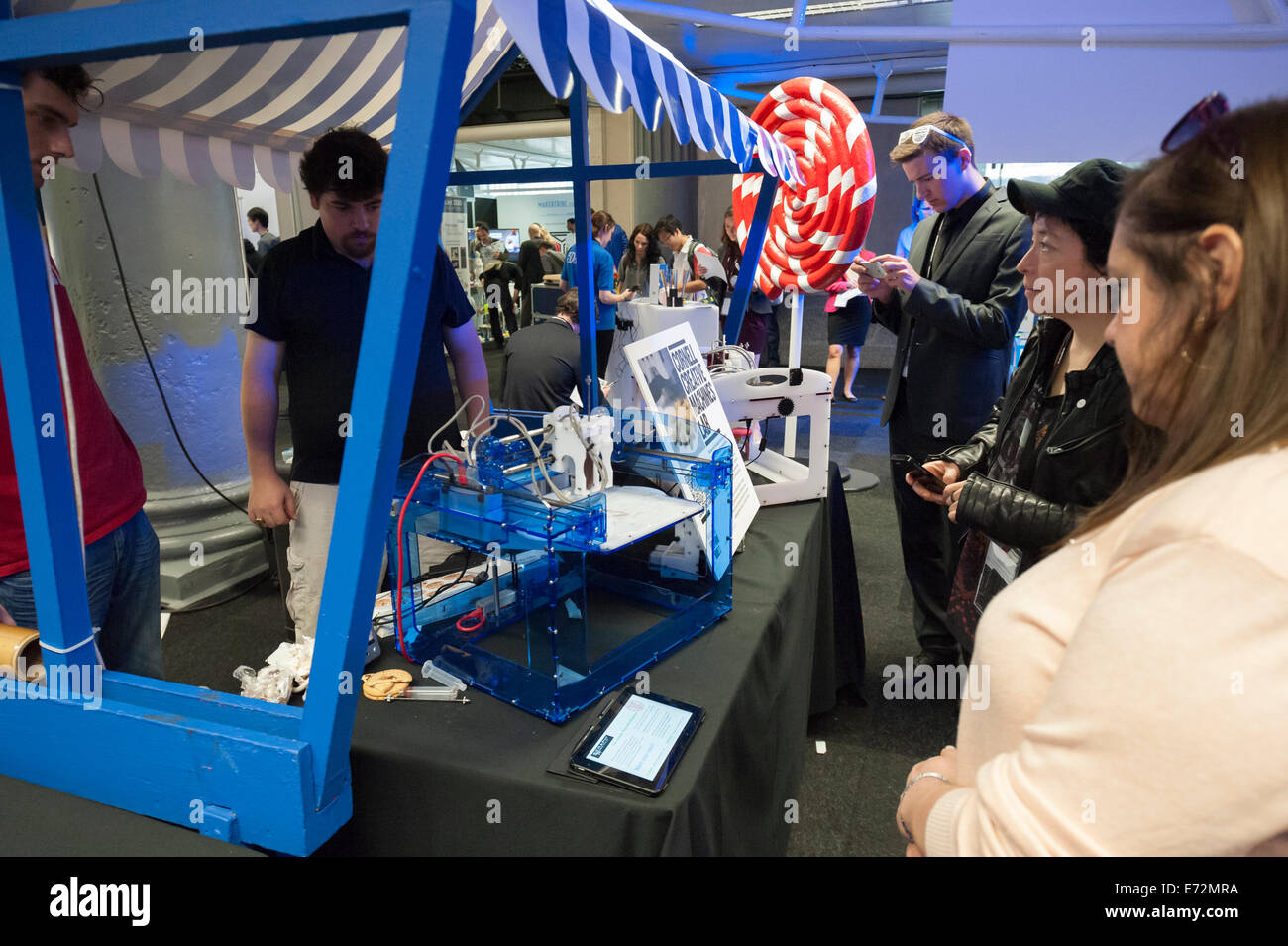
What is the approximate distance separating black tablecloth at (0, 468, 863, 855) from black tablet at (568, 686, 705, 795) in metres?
0.02

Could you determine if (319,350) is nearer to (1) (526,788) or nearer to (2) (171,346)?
(1) (526,788)

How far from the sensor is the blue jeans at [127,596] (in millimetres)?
1469

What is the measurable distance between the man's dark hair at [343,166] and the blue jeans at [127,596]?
845mm

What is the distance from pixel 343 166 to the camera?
171 cm

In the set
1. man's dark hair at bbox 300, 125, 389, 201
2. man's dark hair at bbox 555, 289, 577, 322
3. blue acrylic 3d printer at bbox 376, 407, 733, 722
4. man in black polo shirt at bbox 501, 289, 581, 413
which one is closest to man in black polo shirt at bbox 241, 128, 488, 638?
man's dark hair at bbox 300, 125, 389, 201

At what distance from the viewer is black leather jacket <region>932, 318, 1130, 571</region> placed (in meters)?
1.35

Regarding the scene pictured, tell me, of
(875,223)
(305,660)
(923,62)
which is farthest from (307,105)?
(875,223)

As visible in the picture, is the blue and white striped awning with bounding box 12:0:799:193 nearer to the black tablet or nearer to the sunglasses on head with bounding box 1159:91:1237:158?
the sunglasses on head with bounding box 1159:91:1237:158

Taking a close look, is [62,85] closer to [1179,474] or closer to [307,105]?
[307,105]

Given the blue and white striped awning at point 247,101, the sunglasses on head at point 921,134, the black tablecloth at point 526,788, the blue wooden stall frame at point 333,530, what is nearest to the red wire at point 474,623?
the black tablecloth at point 526,788

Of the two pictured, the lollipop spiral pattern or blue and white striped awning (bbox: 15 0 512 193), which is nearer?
blue and white striped awning (bbox: 15 0 512 193)

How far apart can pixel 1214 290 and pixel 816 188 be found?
272 cm

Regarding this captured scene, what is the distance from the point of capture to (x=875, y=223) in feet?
33.5
